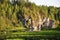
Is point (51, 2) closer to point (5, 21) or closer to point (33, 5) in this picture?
point (33, 5)

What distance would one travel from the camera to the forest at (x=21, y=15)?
11.2 ft

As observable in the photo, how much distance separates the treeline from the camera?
3.42 metres

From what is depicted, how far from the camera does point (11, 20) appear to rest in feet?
11.3

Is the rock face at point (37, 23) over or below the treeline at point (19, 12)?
below

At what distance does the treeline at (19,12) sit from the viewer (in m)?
3.42

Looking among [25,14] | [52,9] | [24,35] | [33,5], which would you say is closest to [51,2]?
[52,9]

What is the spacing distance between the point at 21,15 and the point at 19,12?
0.08 meters

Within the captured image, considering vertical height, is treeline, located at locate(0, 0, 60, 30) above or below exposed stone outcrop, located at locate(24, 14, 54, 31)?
above

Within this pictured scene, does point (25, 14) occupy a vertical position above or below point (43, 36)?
above

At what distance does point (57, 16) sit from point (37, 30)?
0.53m

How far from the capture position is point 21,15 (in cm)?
345

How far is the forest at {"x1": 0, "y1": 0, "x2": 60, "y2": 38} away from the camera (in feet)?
11.2

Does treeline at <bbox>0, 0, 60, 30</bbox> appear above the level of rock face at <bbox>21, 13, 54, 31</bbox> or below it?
above

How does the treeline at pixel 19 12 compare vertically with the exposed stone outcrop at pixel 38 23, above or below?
above
